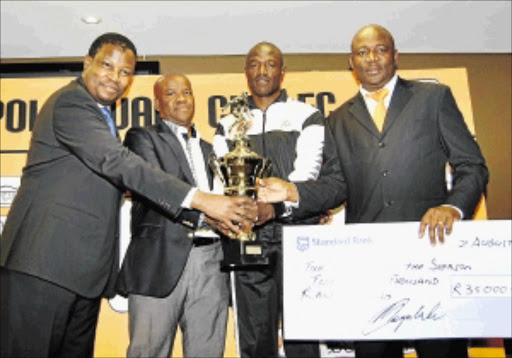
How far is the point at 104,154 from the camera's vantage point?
2457mm

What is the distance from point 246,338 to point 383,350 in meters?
0.70

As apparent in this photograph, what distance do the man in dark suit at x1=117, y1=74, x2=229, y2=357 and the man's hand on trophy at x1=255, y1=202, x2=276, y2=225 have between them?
0.37m

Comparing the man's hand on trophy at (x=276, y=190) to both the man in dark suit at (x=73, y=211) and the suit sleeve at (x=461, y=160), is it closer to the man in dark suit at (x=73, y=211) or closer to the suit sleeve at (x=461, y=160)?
the man in dark suit at (x=73, y=211)

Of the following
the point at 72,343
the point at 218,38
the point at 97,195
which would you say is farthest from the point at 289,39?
the point at 72,343

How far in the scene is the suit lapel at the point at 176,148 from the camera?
2977 mm

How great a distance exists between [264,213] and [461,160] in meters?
1.06

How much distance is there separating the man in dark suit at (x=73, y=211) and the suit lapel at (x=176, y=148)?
39 cm

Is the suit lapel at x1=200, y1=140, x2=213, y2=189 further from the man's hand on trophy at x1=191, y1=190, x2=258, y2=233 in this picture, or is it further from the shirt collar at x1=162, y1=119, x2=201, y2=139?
the man's hand on trophy at x1=191, y1=190, x2=258, y2=233

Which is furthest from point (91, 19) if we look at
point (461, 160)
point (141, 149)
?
point (461, 160)

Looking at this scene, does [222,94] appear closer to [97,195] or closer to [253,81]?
[253,81]

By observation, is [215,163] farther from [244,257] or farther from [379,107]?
[379,107]

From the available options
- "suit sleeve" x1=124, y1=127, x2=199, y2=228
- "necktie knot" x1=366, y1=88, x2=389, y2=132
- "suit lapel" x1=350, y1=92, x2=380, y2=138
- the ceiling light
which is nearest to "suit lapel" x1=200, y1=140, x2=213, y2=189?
"suit sleeve" x1=124, y1=127, x2=199, y2=228

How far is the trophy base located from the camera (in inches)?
98.7

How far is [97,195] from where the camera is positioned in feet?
8.15
